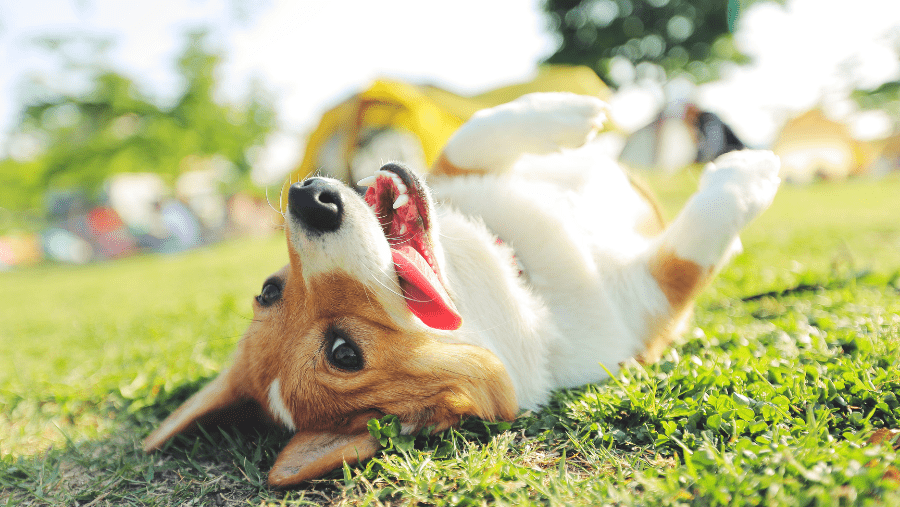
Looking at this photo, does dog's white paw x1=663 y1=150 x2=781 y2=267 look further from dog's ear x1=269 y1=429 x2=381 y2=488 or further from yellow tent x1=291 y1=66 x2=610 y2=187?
yellow tent x1=291 y1=66 x2=610 y2=187

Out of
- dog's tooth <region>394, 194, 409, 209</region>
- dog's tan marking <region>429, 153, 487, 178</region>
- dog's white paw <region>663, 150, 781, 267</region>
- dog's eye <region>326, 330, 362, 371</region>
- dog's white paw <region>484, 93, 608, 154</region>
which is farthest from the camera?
dog's tan marking <region>429, 153, 487, 178</region>

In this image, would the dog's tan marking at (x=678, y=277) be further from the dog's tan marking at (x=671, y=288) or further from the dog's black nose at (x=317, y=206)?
the dog's black nose at (x=317, y=206)

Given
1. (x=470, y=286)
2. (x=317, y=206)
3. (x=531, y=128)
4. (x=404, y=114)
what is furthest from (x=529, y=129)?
(x=404, y=114)

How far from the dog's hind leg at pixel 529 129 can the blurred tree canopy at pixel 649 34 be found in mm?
20933

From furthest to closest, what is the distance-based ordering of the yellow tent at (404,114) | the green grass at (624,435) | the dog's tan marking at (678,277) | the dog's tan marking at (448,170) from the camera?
the yellow tent at (404,114), the dog's tan marking at (448,170), the dog's tan marking at (678,277), the green grass at (624,435)

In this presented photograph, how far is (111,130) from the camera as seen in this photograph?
2102 cm

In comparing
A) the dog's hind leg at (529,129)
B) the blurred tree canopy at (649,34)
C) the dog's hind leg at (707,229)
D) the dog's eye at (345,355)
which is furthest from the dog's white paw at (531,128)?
the blurred tree canopy at (649,34)

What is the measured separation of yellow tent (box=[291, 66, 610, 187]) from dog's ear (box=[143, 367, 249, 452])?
13.4 feet

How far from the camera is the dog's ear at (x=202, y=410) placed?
1.88 meters

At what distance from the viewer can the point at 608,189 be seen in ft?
8.39

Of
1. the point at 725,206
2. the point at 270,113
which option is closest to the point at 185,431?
the point at 725,206

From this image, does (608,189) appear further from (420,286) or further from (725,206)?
(420,286)

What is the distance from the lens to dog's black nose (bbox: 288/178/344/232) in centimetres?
159

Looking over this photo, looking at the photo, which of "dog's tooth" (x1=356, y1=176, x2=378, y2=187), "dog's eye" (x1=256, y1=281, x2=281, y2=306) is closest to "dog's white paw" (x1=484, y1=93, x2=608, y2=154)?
"dog's tooth" (x1=356, y1=176, x2=378, y2=187)
